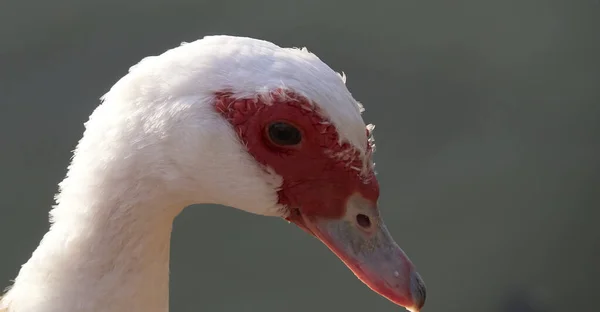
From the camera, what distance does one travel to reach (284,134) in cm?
189

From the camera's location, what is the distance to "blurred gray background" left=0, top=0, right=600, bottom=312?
13.4 ft

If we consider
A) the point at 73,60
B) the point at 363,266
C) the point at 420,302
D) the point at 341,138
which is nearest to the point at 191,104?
the point at 341,138

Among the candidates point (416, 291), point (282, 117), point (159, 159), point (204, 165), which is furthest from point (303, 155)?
point (416, 291)

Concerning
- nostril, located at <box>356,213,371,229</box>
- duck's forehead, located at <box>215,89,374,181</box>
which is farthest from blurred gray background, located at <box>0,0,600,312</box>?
duck's forehead, located at <box>215,89,374,181</box>

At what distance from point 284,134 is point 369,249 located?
18.8 inches

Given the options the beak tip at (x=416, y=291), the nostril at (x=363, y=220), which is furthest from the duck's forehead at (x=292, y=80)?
the beak tip at (x=416, y=291)

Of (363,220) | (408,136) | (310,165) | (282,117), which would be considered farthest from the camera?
(408,136)

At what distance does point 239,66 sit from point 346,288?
243 cm

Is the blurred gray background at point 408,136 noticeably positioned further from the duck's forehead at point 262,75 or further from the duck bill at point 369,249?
the duck's forehead at point 262,75

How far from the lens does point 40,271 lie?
2.15 metres

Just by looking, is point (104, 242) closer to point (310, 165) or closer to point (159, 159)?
point (159, 159)

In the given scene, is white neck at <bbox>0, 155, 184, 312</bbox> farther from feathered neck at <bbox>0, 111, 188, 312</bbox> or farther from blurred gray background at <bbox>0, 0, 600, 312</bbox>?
blurred gray background at <bbox>0, 0, 600, 312</bbox>

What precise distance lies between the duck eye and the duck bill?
27 centimetres

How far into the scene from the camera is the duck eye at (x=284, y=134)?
6.15ft
